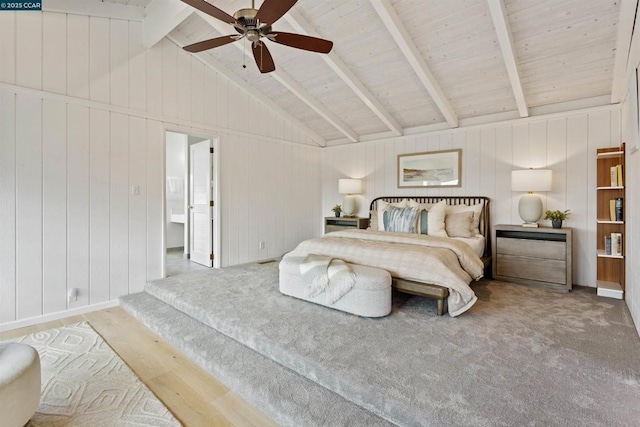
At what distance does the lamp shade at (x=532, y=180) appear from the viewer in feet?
12.6

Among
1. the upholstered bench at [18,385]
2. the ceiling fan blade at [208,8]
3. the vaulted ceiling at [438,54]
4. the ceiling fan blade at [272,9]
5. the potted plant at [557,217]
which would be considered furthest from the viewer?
the potted plant at [557,217]

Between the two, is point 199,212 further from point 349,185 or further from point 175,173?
point 349,185

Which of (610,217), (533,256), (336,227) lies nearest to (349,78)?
(336,227)

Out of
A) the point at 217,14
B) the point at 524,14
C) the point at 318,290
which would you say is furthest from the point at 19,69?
the point at 524,14

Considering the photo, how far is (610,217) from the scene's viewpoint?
12.0 ft

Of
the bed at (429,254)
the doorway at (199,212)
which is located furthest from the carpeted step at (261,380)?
the doorway at (199,212)

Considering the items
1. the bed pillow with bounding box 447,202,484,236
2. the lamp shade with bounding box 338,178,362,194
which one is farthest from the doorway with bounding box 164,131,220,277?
the bed pillow with bounding box 447,202,484,236

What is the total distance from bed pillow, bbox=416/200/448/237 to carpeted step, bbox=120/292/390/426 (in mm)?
2847

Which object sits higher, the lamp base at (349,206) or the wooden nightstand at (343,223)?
the lamp base at (349,206)

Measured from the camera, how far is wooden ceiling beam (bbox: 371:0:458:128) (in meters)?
2.93

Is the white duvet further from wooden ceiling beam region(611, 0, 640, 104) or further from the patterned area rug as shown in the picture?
wooden ceiling beam region(611, 0, 640, 104)

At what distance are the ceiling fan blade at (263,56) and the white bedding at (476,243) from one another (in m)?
2.97

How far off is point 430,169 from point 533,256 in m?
1.96

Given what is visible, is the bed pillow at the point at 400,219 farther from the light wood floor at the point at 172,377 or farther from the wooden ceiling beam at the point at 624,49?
the light wood floor at the point at 172,377
